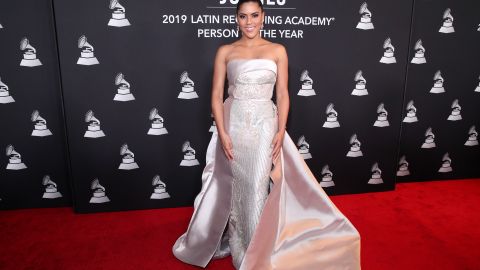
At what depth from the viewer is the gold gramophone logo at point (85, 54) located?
138 inches

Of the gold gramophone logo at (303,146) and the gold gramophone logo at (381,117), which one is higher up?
the gold gramophone logo at (381,117)

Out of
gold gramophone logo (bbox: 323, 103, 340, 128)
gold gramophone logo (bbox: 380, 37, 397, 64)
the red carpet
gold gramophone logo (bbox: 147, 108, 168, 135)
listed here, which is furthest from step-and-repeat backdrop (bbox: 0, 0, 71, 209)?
gold gramophone logo (bbox: 380, 37, 397, 64)

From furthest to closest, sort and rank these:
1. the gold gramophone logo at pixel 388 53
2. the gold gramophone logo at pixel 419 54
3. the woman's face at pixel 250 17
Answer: the gold gramophone logo at pixel 419 54, the gold gramophone logo at pixel 388 53, the woman's face at pixel 250 17

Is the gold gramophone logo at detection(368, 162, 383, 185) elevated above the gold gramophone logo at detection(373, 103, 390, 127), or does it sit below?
below

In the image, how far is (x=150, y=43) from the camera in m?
3.63

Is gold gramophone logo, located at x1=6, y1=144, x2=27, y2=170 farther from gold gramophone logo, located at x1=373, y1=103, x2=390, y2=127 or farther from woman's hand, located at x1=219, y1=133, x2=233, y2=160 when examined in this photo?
gold gramophone logo, located at x1=373, y1=103, x2=390, y2=127

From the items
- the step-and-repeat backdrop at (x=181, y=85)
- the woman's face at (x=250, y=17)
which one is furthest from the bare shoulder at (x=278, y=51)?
the step-and-repeat backdrop at (x=181, y=85)

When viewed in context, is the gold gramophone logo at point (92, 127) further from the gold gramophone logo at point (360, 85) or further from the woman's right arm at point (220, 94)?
the gold gramophone logo at point (360, 85)

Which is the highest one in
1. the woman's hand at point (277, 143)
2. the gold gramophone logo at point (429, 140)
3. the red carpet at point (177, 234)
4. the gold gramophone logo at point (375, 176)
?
the woman's hand at point (277, 143)

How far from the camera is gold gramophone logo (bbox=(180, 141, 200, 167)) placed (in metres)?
3.96

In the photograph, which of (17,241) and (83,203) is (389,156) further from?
(17,241)

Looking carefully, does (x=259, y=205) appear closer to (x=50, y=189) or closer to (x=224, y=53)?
(x=224, y=53)

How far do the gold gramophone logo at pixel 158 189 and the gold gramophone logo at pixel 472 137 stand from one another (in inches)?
141

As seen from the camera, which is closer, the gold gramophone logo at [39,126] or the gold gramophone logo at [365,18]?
the gold gramophone logo at [39,126]
